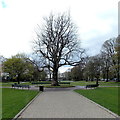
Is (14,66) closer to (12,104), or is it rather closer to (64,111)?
(12,104)

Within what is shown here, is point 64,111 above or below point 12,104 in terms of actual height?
above

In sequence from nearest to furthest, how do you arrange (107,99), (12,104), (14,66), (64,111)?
(64,111) → (12,104) → (107,99) → (14,66)

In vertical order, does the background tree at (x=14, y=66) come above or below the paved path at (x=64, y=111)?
above

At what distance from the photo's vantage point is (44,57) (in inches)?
1217

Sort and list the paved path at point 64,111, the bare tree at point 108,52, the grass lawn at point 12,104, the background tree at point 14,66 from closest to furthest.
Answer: the paved path at point 64,111 < the grass lawn at point 12,104 < the background tree at point 14,66 < the bare tree at point 108,52

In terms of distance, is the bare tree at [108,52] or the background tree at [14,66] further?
the bare tree at [108,52]

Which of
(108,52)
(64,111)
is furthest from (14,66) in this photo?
(64,111)

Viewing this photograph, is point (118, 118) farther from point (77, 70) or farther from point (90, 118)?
point (77, 70)

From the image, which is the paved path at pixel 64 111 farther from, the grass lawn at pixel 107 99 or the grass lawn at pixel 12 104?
the grass lawn at pixel 107 99

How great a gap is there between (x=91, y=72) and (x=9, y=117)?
111ft

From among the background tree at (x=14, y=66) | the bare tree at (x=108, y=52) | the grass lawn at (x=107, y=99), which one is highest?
the bare tree at (x=108, y=52)

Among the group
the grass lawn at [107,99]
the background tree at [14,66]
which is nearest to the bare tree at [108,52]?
the background tree at [14,66]

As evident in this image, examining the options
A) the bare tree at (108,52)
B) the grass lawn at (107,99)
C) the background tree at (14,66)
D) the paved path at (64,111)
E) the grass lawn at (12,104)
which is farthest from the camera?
the bare tree at (108,52)

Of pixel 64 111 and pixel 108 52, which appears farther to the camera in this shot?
pixel 108 52
